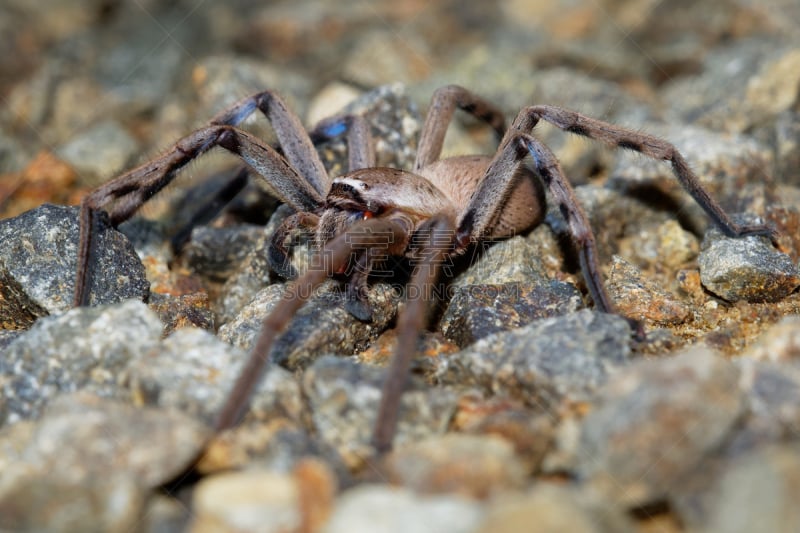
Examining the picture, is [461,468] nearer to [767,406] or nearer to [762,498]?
[762,498]

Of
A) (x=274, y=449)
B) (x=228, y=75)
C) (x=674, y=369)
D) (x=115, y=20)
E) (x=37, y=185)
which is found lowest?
(x=274, y=449)

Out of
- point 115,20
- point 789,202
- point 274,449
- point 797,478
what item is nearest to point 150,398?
point 274,449

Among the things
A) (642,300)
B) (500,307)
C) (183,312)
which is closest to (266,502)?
(500,307)

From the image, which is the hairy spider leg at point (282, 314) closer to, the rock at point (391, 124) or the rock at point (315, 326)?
the rock at point (315, 326)

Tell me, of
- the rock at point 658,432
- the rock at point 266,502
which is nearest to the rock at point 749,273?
the rock at point 658,432

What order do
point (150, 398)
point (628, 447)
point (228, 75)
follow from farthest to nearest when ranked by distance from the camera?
point (228, 75), point (150, 398), point (628, 447)

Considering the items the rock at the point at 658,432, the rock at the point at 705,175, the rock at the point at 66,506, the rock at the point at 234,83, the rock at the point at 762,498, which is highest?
the rock at the point at 234,83

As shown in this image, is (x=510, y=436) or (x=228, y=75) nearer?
(x=510, y=436)

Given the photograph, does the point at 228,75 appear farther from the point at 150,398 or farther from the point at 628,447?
the point at 628,447
